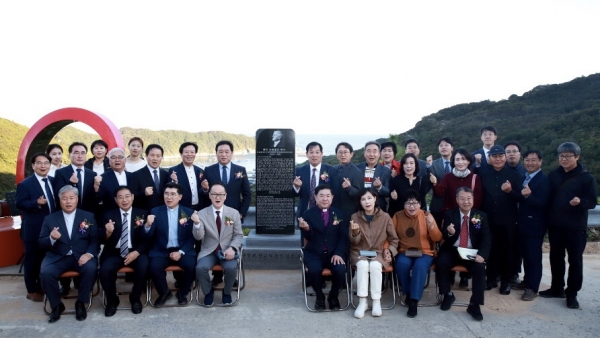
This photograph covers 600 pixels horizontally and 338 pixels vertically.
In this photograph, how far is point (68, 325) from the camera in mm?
4320

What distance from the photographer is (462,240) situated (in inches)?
196

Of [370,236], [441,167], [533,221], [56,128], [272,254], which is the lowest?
[272,254]

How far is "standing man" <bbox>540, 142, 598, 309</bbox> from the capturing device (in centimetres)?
479

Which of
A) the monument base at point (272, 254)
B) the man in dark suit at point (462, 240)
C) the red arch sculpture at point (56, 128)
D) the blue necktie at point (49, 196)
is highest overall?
the red arch sculpture at point (56, 128)

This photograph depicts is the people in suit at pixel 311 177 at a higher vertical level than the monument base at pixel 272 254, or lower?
higher

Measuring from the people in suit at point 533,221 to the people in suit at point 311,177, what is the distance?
7.49 feet

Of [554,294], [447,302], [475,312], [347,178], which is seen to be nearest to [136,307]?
[347,178]

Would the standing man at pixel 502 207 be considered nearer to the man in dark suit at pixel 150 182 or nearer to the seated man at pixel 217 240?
the seated man at pixel 217 240

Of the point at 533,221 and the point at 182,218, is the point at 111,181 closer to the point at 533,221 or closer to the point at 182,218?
the point at 182,218

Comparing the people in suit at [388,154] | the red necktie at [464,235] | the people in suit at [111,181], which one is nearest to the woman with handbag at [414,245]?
the red necktie at [464,235]

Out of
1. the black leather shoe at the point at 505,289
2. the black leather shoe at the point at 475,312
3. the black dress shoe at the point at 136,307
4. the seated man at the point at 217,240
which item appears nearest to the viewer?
the black leather shoe at the point at 475,312

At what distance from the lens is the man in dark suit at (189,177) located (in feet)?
18.2

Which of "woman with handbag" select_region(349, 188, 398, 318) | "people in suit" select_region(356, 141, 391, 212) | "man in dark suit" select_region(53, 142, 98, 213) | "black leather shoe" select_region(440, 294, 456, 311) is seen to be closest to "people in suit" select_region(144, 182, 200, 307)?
"man in dark suit" select_region(53, 142, 98, 213)

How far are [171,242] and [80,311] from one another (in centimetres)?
112
